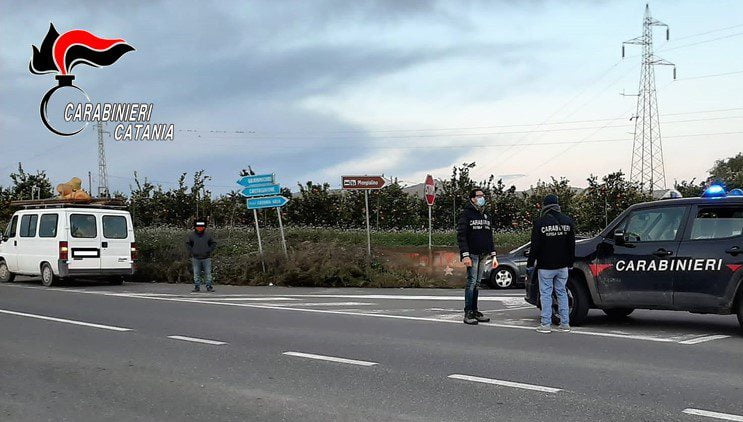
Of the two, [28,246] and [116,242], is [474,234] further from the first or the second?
[28,246]

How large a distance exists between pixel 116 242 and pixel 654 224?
14560 millimetres

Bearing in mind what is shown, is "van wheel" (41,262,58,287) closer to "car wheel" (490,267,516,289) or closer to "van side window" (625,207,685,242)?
"car wheel" (490,267,516,289)

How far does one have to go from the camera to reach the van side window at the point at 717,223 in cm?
909

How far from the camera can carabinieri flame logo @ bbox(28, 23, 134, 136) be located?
2453 centimetres

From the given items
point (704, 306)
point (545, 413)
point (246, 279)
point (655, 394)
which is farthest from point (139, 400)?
point (246, 279)

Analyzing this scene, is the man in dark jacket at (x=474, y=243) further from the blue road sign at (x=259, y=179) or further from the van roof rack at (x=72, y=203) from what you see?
the van roof rack at (x=72, y=203)

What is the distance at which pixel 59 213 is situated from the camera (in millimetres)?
19375

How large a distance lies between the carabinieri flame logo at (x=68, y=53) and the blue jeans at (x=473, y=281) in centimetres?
1828

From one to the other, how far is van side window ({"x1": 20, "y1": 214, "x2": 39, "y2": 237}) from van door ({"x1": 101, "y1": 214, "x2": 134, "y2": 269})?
1.89 m

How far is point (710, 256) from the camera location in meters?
9.07

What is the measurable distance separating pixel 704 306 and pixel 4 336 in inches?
350

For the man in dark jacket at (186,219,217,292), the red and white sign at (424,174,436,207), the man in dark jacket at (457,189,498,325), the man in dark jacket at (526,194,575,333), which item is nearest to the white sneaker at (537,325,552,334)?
the man in dark jacket at (526,194,575,333)

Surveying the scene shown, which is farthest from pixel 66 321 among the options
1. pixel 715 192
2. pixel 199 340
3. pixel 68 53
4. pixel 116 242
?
pixel 68 53

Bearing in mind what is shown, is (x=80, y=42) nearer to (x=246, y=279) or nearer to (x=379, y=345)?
(x=246, y=279)
